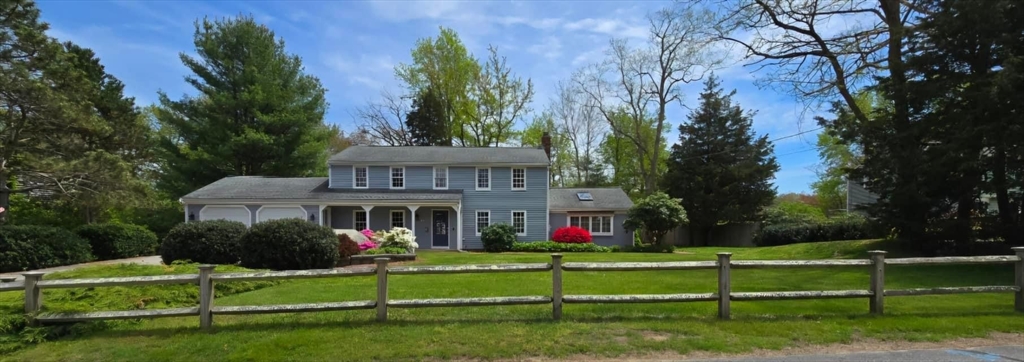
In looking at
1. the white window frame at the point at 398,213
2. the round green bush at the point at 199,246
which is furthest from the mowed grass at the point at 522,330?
the white window frame at the point at 398,213

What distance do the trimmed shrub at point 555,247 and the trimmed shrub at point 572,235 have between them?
451 mm

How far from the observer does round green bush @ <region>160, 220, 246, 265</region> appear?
1534 centimetres

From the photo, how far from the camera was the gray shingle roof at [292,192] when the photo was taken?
26547 mm

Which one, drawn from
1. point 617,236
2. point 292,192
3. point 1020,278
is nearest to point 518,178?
point 617,236

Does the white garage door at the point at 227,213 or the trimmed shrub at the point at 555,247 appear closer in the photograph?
the trimmed shrub at the point at 555,247

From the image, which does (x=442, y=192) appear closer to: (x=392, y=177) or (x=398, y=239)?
(x=392, y=177)

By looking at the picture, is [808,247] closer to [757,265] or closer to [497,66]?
[757,265]

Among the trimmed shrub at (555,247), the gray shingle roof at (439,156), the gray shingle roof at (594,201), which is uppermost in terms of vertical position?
the gray shingle roof at (439,156)

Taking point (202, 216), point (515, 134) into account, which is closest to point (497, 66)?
point (515, 134)

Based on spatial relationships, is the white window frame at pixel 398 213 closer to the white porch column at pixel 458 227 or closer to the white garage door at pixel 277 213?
the white porch column at pixel 458 227

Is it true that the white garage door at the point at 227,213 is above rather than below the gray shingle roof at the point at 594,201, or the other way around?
below

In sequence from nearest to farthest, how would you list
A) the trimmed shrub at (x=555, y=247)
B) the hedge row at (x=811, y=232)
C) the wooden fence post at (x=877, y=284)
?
the wooden fence post at (x=877, y=284), the trimmed shrub at (x=555, y=247), the hedge row at (x=811, y=232)

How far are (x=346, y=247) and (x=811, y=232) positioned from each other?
24.2m

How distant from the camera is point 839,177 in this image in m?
45.5
